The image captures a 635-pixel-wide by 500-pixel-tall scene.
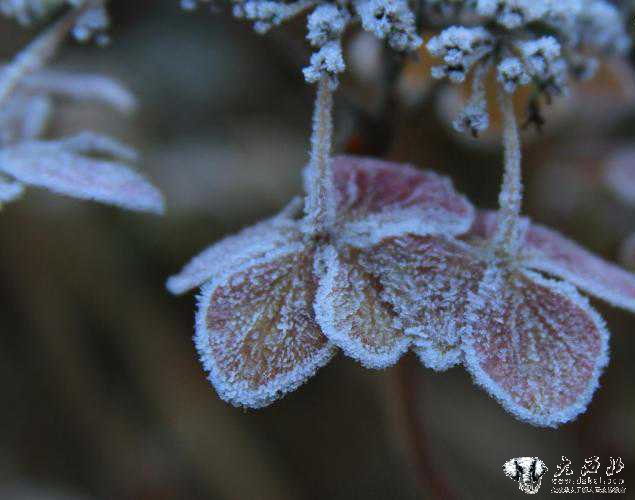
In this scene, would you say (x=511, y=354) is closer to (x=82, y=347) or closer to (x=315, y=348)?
(x=315, y=348)

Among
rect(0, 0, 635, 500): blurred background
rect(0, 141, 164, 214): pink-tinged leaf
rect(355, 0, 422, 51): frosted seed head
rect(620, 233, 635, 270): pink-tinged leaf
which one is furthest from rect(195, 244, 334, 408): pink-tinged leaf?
rect(0, 0, 635, 500): blurred background

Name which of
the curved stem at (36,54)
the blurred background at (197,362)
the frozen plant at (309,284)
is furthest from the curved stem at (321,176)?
the blurred background at (197,362)

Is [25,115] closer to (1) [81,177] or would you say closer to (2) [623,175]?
(1) [81,177]

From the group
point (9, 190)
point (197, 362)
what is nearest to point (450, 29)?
point (9, 190)

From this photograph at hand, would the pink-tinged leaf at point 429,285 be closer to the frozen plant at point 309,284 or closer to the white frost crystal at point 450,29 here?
the frozen plant at point 309,284

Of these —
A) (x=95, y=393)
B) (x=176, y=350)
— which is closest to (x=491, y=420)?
(x=176, y=350)

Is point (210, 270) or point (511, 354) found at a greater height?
point (210, 270)

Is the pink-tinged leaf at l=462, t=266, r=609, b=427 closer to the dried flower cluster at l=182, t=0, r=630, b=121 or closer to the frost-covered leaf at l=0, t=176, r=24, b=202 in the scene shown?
the dried flower cluster at l=182, t=0, r=630, b=121
